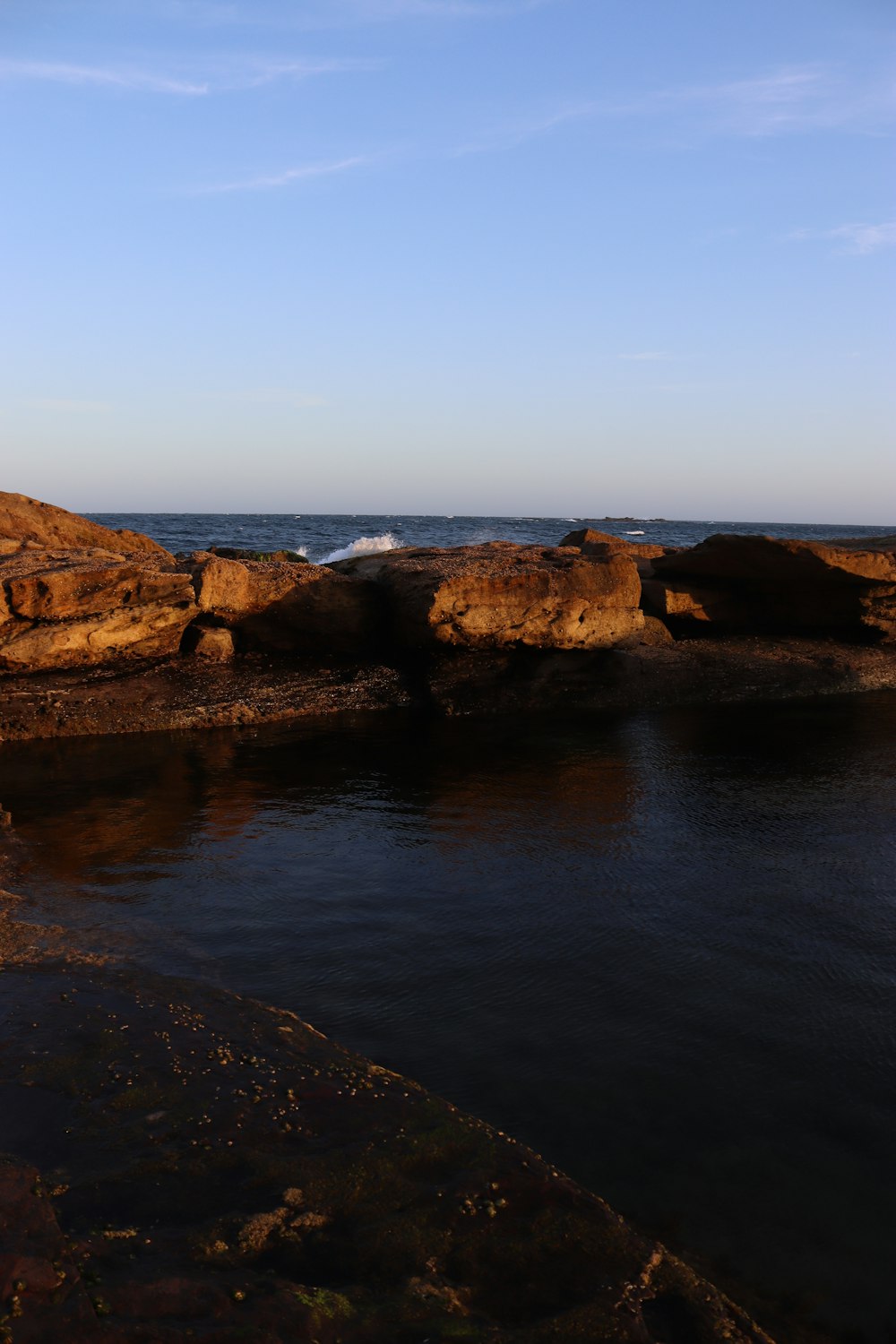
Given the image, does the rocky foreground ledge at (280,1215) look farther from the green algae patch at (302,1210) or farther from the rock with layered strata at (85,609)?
the rock with layered strata at (85,609)

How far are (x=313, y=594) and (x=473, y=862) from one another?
8330 millimetres

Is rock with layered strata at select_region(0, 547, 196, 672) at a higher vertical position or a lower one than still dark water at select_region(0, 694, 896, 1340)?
higher

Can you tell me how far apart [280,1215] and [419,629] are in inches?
468

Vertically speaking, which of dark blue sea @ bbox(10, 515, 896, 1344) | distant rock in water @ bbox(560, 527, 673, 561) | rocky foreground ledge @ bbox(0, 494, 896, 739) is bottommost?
dark blue sea @ bbox(10, 515, 896, 1344)

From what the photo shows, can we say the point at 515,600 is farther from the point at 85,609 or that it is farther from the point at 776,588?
the point at 85,609

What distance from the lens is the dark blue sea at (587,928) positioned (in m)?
4.29

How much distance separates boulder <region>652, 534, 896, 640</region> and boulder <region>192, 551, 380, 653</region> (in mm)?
5502

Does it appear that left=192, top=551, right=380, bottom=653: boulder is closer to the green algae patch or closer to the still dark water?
the still dark water

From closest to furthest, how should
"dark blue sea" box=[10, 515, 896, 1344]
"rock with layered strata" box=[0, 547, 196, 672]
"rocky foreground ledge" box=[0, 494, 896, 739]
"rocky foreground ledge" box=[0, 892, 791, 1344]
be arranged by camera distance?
"rocky foreground ledge" box=[0, 892, 791, 1344] < "dark blue sea" box=[10, 515, 896, 1344] < "rock with layered strata" box=[0, 547, 196, 672] < "rocky foreground ledge" box=[0, 494, 896, 739]

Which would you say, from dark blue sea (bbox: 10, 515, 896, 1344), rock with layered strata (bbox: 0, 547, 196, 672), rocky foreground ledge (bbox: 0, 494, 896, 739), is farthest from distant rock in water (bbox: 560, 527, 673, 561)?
rock with layered strata (bbox: 0, 547, 196, 672)

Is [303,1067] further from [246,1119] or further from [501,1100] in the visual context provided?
[501,1100]

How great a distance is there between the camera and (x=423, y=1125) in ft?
14.2

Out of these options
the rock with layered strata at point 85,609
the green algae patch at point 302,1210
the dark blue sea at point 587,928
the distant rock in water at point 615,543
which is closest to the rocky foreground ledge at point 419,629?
the rock with layered strata at point 85,609

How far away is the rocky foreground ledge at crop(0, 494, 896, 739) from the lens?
14.1 meters
